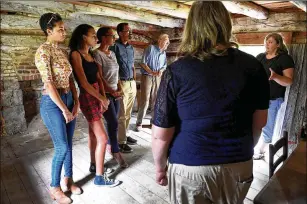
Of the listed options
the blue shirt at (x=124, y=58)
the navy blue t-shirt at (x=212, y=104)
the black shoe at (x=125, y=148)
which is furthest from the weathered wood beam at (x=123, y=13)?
the navy blue t-shirt at (x=212, y=104)

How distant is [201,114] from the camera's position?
42.3 inches

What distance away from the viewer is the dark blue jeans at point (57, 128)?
201 centimetres

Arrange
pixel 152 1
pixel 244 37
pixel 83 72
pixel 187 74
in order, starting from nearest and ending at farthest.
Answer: pixel 187 74, pixel 83 72, pixel 152 1, pixel 244 37

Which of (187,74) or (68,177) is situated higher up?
(187,74)

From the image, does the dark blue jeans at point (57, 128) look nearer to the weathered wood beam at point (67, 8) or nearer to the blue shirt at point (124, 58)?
the blue shirt at point (124, 58)

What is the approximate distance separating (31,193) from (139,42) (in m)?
4.28

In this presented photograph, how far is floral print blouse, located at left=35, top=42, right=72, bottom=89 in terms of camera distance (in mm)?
1872

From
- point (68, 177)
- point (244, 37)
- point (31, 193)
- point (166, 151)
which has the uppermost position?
point (244, 37)

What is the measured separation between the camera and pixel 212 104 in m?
1.05

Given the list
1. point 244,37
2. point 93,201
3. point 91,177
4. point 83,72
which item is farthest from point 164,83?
point 244,37

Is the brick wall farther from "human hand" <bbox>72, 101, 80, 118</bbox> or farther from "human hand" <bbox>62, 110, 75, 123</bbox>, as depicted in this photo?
"human hand" <bbox>62, 110, 75, 123</bbox>

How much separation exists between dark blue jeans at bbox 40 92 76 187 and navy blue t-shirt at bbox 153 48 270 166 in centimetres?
121

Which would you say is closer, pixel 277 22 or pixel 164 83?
pixel 164 83

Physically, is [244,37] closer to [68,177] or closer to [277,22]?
[277,22]
